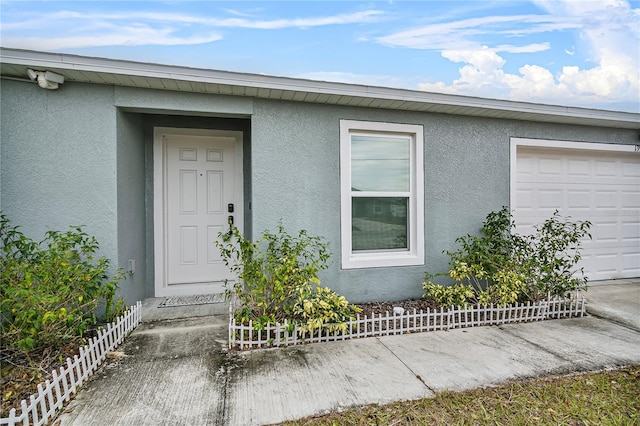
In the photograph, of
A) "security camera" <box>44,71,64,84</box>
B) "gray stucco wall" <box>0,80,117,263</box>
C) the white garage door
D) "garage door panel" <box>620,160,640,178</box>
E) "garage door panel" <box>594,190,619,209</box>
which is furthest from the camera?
"garage door panel" <box>620,160,640,178</box>

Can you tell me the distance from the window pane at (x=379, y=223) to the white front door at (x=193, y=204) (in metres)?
1.78

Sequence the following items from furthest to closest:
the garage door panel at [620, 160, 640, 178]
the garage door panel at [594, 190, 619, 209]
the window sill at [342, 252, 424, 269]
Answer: the garage door panel at [620, 160, 640, 178] → the garage door panel at [594, 190, 619, 209] → the window sill at [342, 252, 424, 269]

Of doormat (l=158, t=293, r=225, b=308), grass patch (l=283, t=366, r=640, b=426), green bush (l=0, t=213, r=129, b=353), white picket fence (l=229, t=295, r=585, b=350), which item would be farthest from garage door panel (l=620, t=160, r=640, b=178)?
green bush (l=0, t=213, r=129, b=353)

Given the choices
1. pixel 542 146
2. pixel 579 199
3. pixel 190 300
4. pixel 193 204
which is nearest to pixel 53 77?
pixel 193 204

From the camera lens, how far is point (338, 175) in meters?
3.79

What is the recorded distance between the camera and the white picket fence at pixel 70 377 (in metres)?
1.75

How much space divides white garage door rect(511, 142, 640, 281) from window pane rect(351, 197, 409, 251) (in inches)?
74.0

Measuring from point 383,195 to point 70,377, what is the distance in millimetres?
3541

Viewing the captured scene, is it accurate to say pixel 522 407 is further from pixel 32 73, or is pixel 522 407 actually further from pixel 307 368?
pixel 32 73

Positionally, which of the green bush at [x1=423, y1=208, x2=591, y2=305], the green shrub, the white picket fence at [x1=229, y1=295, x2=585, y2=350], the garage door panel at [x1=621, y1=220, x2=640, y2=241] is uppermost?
the garage door panel at [x1=621, y1=220, x2=640, y2=241]

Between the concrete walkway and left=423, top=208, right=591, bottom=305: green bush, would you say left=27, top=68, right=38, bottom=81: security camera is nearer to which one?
the concrete walkway

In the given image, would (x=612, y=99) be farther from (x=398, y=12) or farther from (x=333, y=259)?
(x=333, y=259)

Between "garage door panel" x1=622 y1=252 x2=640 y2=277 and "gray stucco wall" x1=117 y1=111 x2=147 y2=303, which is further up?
"gray stucco wall" x1=117 y1=111 x2=147 y2=303

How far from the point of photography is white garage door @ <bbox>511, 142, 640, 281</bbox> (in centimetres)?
467
